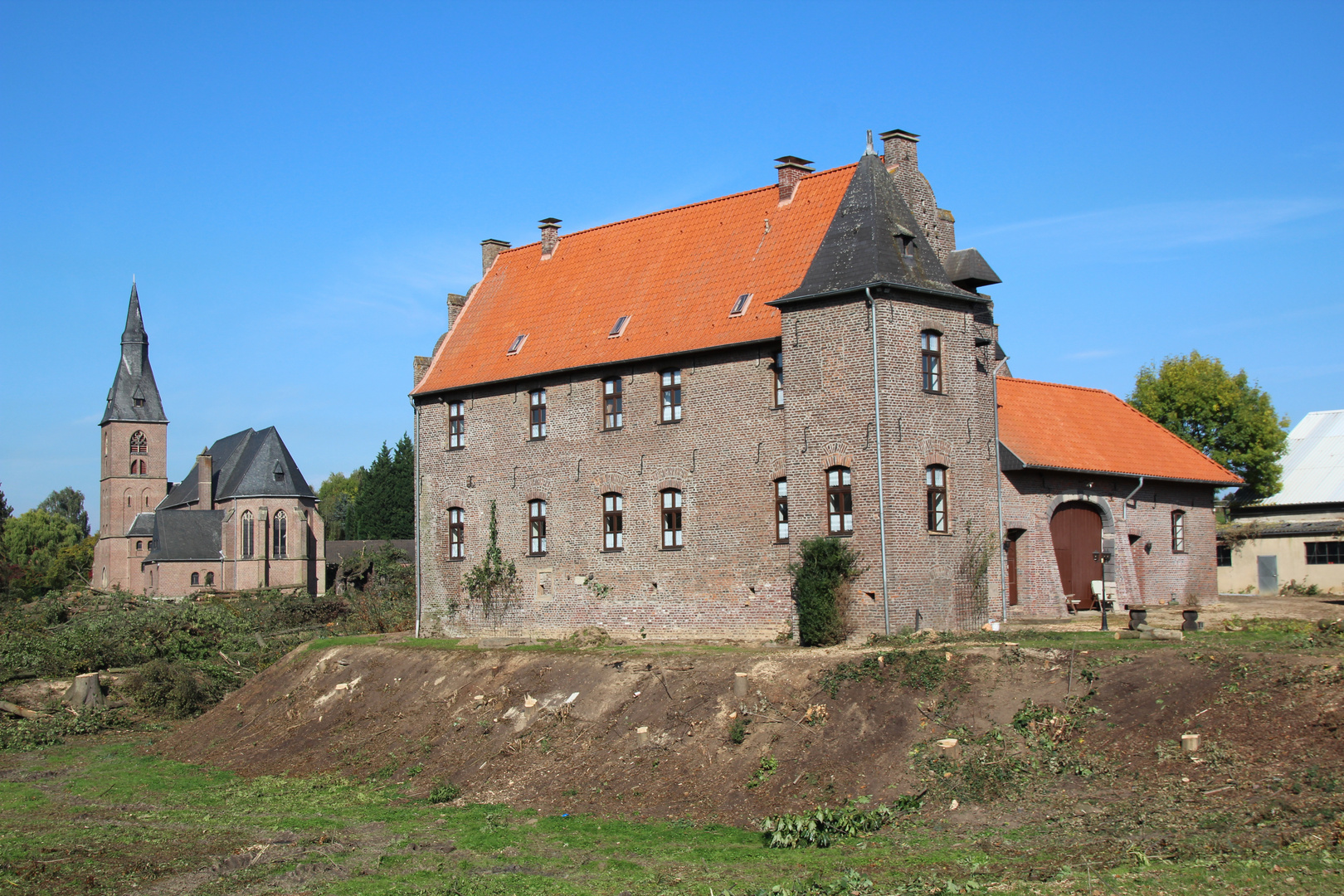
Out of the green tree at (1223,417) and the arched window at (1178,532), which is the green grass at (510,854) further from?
the green tree at (1223,417)

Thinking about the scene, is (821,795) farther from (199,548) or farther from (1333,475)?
(199,548)

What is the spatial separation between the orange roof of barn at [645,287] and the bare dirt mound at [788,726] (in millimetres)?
7510

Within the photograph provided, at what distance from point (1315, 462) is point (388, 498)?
192 feet

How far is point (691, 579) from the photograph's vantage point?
26.2 m

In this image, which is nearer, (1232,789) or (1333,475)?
(1232,789)

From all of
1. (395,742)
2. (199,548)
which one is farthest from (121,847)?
(199,548)

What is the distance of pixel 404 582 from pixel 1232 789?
2775 cm

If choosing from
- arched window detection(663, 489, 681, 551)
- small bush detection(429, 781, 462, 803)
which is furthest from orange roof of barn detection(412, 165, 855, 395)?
small bush detection(429, 781, 462, 803)

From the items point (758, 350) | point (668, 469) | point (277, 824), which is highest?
point (758, 350)

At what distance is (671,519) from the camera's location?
2680 cm

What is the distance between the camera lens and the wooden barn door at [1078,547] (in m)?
27.4

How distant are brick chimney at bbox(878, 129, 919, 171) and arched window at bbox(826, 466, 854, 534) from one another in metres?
6.96

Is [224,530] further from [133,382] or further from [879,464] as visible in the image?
[879,464]

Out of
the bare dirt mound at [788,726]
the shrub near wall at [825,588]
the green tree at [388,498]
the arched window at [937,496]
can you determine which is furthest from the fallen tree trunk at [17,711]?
the green tree at [388,498]
